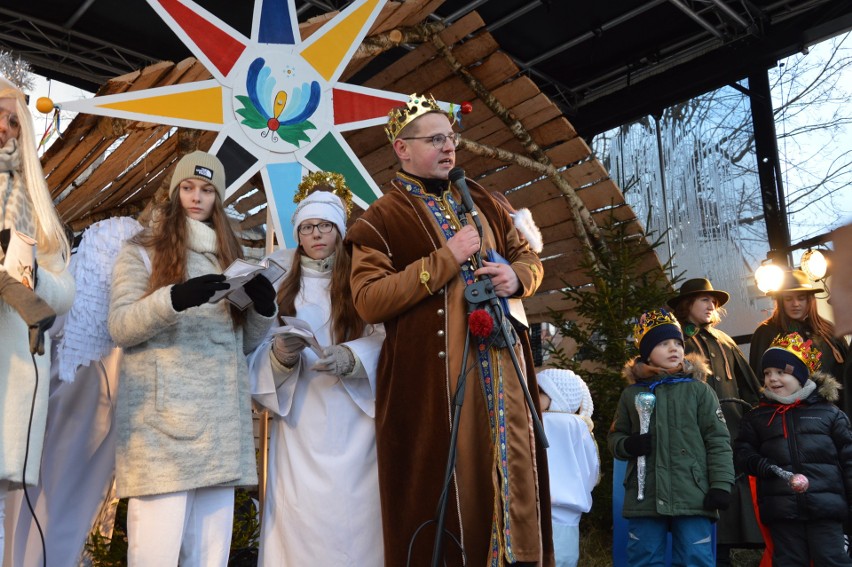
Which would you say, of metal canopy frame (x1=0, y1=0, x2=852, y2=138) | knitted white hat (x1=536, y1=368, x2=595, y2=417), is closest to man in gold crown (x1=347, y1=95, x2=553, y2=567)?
knitted white hat (x1=536, y1=368, x2=595, y2=417)

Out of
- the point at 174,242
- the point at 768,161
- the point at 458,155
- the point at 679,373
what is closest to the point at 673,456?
the point at 679,373

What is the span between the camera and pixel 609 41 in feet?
32.4

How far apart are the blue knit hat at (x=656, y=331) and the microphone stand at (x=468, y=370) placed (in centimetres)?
184

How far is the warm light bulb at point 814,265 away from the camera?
6.25 m

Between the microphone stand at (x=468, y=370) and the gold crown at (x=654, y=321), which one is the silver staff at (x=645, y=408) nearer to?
the gold crown at (x=654, y=321)

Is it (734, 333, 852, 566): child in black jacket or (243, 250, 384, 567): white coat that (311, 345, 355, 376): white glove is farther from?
(734, 333, 852, 566): child in black jacket

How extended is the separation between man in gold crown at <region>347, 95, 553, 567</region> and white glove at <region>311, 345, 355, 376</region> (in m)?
0.12

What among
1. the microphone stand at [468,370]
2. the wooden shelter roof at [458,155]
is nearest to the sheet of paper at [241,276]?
the microphone stand at [468,370]

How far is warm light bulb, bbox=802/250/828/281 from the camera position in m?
6.25

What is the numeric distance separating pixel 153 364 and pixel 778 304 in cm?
439

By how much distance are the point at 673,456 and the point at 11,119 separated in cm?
323

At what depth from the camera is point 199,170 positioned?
11.1 feet

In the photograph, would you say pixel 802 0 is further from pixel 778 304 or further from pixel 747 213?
pixel 778 304

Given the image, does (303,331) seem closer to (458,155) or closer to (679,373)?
(679,373)
